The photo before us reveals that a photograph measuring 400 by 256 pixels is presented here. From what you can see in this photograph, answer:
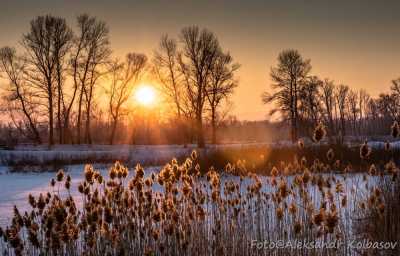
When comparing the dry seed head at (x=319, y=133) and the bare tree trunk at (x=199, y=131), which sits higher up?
the bare tree trunk at (x=199, y=131)

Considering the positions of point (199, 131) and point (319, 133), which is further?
point (199, 131)

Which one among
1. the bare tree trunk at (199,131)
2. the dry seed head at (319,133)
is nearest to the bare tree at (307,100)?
the bare tree trunk at (199,131)

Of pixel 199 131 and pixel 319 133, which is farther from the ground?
pixel 199 131

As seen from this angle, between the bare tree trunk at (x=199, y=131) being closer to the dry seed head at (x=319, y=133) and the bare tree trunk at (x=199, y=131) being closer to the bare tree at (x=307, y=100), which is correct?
the bare tree at (x=307, y=100)

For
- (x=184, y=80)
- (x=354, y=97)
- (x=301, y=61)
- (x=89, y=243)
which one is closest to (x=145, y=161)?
(x=184, y=80)

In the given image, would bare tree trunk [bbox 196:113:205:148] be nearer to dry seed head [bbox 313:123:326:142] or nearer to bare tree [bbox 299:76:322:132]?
bare tree [bbox 299:76:322:132]

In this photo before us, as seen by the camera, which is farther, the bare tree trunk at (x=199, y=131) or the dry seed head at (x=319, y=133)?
the bare tree trunk at (x=199, y=131)

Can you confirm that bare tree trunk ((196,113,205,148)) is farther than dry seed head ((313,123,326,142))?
Yes

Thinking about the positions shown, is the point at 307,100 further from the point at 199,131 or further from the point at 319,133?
the point at 319,133

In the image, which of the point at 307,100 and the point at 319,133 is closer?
the point at 319,133

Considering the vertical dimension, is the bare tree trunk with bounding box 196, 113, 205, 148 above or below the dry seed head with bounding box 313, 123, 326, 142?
above

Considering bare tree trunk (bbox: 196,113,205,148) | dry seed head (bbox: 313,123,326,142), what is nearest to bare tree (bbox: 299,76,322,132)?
bare tree trunk (bbox: 196,113,205,148)

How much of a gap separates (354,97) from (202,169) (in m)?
78.4

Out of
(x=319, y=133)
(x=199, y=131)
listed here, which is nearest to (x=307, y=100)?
(x=199, y=131)
